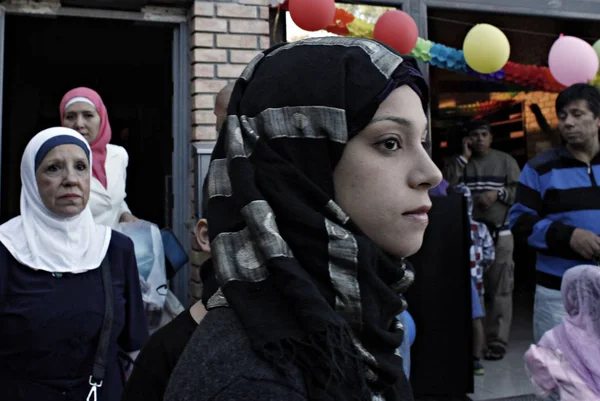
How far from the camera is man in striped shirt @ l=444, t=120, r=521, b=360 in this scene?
201 inches

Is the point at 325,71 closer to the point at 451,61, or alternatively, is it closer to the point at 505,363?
the point at 451,61

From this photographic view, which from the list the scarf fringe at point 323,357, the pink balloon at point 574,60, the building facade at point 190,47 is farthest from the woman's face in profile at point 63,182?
the pink balloon at point 574,60

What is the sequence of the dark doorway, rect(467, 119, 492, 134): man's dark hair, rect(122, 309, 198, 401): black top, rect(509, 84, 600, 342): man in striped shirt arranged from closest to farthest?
rect(122, 309, 198, 401): black top < rect(509, 84, 600, 342): man in striped shirt < rect(467, 119, 492, 134): man's dark hair < the dark doorway

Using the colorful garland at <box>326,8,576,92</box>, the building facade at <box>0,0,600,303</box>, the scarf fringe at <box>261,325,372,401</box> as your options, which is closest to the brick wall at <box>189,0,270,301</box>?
the building facade at <box>0,0,600,303</box>

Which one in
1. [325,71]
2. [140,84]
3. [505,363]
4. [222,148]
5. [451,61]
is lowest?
[505,363]

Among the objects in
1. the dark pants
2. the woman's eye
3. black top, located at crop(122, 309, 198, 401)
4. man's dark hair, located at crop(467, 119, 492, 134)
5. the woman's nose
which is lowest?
the dark pants

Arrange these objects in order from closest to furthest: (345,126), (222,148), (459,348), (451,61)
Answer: (345,126)
(222,148)
(459,348)
(451,61)

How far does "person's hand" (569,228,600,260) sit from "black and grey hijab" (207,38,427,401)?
7.59 feet

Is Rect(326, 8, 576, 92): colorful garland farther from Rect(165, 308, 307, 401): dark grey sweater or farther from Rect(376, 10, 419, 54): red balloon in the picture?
Rect(165, 308, 307, 401): dark grey sweater

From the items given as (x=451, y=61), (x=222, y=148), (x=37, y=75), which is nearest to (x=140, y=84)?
(x=37, y=75)

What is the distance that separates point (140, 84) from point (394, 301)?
7.06 m

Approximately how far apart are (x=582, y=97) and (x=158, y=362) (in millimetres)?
2873

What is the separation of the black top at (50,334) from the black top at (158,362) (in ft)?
3.34

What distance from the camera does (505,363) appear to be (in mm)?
4973
